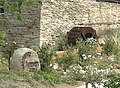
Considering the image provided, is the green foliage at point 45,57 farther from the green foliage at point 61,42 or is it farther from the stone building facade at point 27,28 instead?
the green foliage at point 61,42

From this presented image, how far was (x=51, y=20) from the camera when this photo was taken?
14.0m

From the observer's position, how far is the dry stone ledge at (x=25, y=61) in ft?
33.5

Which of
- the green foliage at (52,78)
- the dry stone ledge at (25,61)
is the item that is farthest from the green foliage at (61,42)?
the green foliage at (52,78)

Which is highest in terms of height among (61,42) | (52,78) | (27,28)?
(27,28)

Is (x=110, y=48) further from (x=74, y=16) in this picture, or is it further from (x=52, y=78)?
(x=52, y=78)

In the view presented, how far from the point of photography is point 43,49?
11242 millimetres

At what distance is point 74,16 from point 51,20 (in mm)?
1591

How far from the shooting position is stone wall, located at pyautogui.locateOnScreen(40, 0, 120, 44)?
13.8m

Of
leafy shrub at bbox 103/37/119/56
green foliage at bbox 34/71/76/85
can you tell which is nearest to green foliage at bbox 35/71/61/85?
green foliage at bbox 34/71/76/85

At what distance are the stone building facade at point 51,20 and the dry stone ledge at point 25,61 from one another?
2.21 metres

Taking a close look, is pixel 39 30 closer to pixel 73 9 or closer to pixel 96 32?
pixel 73 9

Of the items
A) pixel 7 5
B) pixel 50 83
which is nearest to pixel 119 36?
pixel 50 83

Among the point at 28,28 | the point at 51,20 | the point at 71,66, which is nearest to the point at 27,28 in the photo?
the point at 28,28

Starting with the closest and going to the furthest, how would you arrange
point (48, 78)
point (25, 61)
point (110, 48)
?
point (48, 78) → point (25, 61) → point (110, 48)
